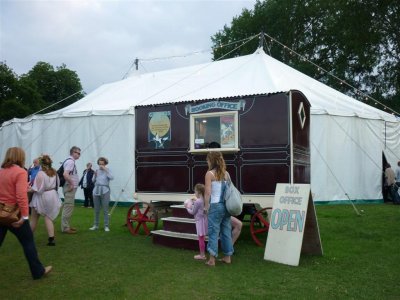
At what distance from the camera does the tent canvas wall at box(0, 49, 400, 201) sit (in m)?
14.9

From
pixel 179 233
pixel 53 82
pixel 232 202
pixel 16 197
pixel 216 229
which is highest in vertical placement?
pixel 53 82

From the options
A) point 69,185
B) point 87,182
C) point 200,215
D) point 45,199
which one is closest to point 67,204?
point 69,185

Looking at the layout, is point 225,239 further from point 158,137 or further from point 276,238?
point 158,137

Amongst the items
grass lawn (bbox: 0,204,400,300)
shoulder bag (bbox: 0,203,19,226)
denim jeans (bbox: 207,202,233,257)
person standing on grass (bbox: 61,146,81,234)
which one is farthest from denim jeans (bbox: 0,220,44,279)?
person standing on grass (bbox: 61,146,81,234)

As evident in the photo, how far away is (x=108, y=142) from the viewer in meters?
16.0

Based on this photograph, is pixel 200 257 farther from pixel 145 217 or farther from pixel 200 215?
pixel 145 217

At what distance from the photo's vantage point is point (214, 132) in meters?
8.71

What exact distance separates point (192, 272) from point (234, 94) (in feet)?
28.9

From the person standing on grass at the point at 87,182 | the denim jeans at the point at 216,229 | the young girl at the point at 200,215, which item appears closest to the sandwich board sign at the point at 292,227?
the denim jeans at the point at 216,229

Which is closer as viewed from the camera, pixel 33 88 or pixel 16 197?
pixel 16 197

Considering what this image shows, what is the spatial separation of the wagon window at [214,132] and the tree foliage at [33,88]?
20253mm

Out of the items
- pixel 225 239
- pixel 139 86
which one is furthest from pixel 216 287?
pixel 139 86

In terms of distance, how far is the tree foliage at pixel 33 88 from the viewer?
3400cm

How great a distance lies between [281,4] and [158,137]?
85.2 ft
